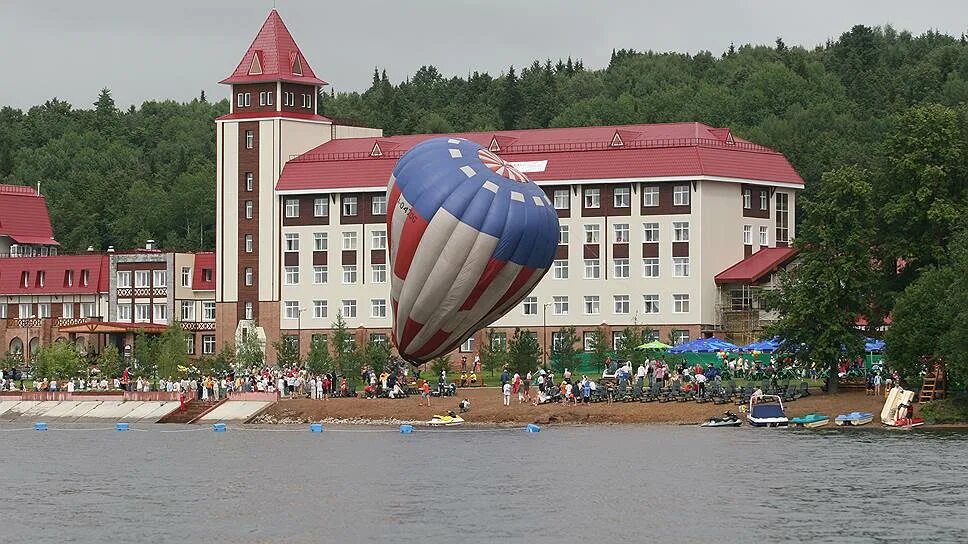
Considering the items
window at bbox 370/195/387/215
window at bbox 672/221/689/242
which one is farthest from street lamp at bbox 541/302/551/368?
window at bbox 370/195/387/215

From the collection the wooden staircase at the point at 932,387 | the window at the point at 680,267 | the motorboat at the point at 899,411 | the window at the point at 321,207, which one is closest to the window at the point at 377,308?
the window at the point at 321,207

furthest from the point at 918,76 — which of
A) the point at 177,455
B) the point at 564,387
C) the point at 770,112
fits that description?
the point at 177,455

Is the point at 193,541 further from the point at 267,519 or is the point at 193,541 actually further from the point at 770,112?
the point at 770,112

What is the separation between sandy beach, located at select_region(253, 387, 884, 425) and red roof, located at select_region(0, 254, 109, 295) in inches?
1959

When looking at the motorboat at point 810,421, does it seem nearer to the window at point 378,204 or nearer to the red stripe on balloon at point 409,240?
the red stripe on balloon at point 409,240

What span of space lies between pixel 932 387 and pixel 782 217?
49453 millimetres

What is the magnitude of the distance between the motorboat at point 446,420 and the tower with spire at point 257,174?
143 ft

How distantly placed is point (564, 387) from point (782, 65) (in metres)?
102

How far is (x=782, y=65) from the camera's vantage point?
639 feet

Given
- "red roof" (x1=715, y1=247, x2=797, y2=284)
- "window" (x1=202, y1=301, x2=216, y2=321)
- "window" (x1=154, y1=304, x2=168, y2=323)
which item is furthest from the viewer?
"window" (x1=154, y1=304, x2=168, y2=323)

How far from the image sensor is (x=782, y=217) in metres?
137

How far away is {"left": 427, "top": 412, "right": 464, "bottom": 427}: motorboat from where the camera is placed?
96.5 m

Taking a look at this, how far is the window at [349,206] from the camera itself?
137863 millimetres

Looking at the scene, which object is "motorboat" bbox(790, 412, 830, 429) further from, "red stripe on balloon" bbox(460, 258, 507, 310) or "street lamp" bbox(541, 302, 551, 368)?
"street lamp" bbox(541, 302, 551, 368)
